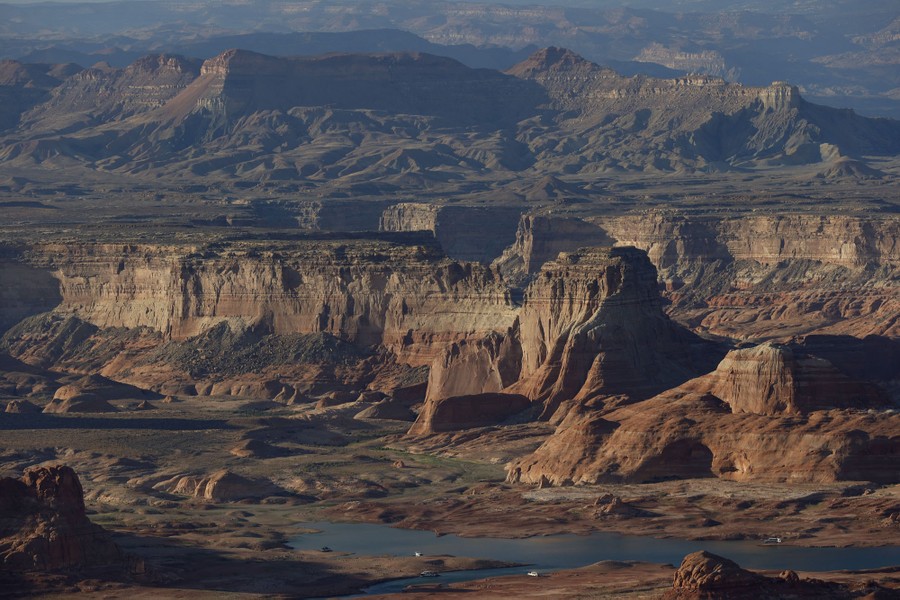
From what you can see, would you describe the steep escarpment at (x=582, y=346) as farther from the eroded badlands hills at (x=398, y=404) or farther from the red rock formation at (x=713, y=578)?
the red rock formation at (x=713, y=578)

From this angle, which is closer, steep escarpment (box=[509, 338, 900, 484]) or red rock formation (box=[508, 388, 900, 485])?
red rock formation (box=[508, 388, 900, 485])

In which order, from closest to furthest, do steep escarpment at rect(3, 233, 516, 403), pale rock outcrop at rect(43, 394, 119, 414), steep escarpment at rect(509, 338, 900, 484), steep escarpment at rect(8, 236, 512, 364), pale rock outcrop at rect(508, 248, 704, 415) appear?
steep escarpment at rect(509, 338, 900, 484)
pale rock outcrop at rect(508, 248, 704, 415)
pale rock outcrop at rect(43, 394, 119, 414)
steep escarpment at rect(3, 233, 516, 403)
steep escarpment at rect(8, 236, 512, 364)

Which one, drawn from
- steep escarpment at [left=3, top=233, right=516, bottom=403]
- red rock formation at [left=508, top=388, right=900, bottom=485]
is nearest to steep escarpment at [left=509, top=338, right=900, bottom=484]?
red rock formation at [left=508, top=388, right=900, bottom=485]

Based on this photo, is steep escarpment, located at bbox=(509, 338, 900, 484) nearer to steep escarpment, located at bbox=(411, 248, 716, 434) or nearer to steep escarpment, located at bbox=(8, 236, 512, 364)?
steep escarpment, located at bbox=(411, 248, 716, 434)

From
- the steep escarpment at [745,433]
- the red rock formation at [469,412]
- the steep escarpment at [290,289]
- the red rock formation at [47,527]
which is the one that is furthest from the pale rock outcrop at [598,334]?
the red rock formation at [47,527]

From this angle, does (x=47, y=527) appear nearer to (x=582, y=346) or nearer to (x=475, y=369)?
(x=582, y=346)

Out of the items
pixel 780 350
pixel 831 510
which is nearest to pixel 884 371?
pixel 780 350

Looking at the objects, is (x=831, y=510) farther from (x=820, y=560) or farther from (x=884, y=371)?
(x=884, y=371)
